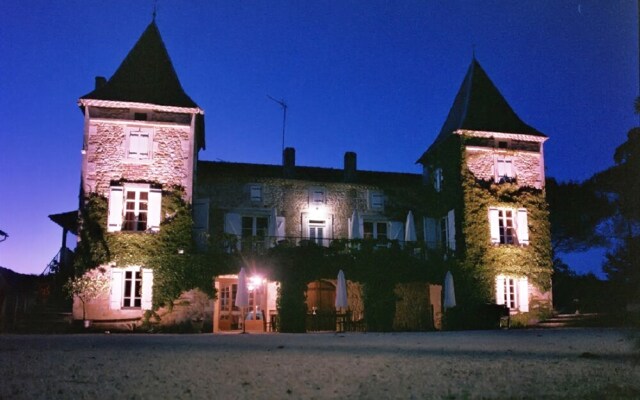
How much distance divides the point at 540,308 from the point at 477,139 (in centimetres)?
724

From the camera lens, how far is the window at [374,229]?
25.9m

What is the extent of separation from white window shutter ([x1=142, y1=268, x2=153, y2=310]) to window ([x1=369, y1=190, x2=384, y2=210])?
32.9ft

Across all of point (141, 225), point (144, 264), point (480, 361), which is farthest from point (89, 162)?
point (480, 361)

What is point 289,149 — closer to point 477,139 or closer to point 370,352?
point 477,139

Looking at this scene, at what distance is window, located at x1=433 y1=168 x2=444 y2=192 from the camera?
25922mm

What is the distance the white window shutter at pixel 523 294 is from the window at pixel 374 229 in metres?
5.97

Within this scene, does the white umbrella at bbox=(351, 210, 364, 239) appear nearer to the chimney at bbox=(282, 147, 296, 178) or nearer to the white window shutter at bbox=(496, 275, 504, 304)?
the chimney at bbox=(282, 147, 296, 178)

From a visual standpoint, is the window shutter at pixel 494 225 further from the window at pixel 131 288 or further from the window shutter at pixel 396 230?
the window at pixel 131 288

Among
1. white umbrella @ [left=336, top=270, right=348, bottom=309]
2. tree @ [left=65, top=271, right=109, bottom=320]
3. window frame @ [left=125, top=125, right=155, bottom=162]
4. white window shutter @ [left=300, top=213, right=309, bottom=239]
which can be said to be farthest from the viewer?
white window shutter @ [left=300, top=213, right=309, bottom=239]

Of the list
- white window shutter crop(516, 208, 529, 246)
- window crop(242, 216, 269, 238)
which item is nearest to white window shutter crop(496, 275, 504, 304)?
white window shutter crop(516, 208, 529, 246)

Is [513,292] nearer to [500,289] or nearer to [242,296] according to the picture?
[500,289]

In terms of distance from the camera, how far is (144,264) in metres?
20.6

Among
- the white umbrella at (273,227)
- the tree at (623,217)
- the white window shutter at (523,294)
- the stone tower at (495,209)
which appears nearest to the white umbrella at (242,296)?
the white umbrella at (273,227)

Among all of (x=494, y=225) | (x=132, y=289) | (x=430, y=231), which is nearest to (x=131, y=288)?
(x=132, y=289)
